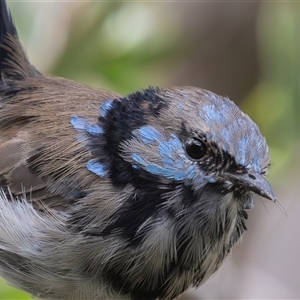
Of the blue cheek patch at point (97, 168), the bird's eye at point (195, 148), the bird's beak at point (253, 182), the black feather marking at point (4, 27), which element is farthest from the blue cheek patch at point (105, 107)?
the black feather marking at point (4, 27)

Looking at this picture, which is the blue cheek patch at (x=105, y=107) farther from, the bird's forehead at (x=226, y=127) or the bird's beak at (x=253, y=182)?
the bird's beak at (x=253, y=182)

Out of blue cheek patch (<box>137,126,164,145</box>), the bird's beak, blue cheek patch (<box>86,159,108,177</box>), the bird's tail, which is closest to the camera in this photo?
the bird's beak

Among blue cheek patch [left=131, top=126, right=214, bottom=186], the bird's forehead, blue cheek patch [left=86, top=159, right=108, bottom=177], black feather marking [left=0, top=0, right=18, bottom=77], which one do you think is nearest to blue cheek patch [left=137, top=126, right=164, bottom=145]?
blue cheek patch [left=131, top=126, right=214, bottom=186]

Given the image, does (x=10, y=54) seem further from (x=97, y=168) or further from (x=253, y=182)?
(x=253, y=182)

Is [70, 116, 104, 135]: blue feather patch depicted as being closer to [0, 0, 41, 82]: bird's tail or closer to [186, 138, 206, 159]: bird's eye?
[186, 138, 206, 159]: bird's eye

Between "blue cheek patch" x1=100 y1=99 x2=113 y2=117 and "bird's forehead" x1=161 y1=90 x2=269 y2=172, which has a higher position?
"bird's forehead" x1=161 y1=90 x2=269 y2=172

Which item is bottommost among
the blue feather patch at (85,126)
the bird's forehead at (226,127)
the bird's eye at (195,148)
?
the blue feather patch at (85,126)

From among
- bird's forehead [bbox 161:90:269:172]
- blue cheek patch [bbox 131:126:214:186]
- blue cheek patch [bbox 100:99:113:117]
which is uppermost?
bird's forehead [bbox 161:90:269:172]
